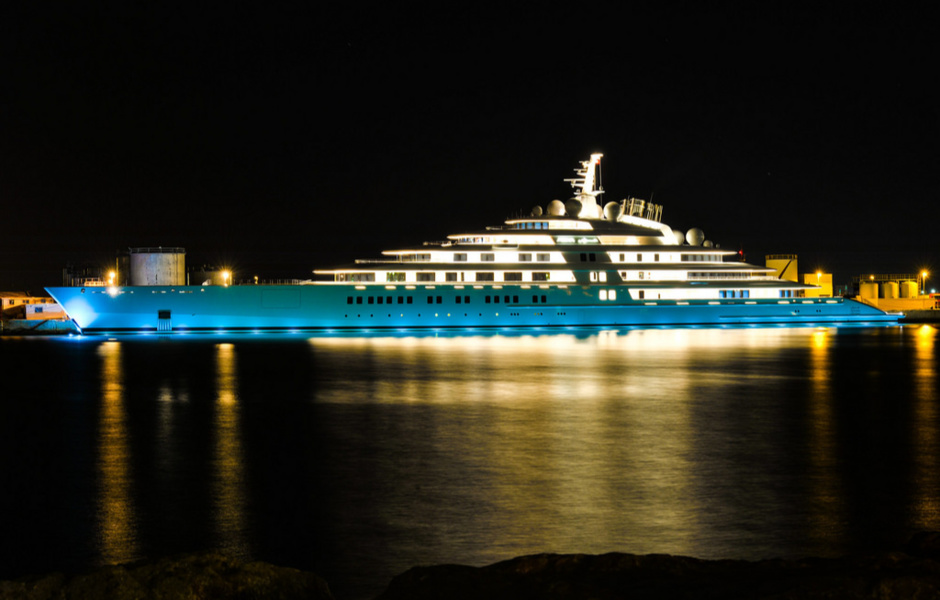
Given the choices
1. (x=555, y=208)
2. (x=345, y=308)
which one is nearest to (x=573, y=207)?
(x=555, y=208)

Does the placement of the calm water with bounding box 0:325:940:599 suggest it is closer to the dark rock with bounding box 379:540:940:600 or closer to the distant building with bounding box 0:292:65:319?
the dark rock with bounding box 379:540:940:600

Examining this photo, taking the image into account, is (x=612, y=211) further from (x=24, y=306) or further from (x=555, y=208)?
(x=24, y=306)

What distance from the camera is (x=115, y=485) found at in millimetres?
12391

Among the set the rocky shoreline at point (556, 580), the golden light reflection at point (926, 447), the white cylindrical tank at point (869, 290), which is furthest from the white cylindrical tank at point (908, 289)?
the rocky shoreline at point (556, 580)

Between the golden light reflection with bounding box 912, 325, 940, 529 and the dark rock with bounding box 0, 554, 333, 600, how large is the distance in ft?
24.0

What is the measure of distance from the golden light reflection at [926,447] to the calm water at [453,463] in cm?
6

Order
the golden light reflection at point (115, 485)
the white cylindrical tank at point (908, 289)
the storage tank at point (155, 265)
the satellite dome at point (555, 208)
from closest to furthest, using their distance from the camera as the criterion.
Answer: the golden light reflection at point (115, 485) → the storage tank at point (155, 265) → the satellite dome at point (555, 208) → the white cylindrical tank at point (908, 289)

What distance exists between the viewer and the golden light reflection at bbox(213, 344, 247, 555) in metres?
9.77

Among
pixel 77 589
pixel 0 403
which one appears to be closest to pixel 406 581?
pixel 77 589

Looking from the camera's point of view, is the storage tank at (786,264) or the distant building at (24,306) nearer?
the distant building at (24,306)

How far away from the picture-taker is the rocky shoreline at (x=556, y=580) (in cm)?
546


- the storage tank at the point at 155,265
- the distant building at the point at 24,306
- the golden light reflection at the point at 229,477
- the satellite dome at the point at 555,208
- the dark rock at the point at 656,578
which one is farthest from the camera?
the distant building at the point at 24,306

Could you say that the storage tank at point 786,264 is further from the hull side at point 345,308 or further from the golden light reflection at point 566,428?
the golden light reflection at point 566,428

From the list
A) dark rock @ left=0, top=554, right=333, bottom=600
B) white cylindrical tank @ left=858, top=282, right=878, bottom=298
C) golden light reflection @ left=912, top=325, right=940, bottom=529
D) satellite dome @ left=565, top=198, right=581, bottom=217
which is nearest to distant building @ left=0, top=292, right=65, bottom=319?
satellite dome @ left=565, top=198, right=581, bottom=217
